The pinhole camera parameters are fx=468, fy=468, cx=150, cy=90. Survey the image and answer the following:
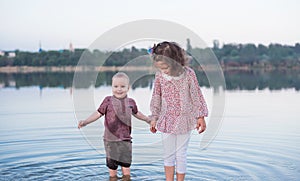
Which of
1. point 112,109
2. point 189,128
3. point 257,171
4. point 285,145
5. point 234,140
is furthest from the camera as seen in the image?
point 234,140

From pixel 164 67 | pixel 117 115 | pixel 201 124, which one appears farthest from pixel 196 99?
pixel 117 115

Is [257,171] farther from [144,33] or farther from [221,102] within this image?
[144,33]

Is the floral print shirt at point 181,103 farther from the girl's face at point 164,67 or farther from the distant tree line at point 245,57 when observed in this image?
the distant tree line at point 245,57

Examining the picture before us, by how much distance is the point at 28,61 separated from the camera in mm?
73625

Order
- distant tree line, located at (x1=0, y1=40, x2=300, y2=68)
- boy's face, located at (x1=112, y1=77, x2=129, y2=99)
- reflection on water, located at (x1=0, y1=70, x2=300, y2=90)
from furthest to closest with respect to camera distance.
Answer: distant tree line, located at (x1=0, y1=40, x2=300, y2=68) < reflection on water, located at (x1=0, y1=70, x2=300, y2=90) < boy's face, located at (x1=112, y1=77, x2=129, y2=99)

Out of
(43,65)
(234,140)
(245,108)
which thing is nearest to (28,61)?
(43,65)

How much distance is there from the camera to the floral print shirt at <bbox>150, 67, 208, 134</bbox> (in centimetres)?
526

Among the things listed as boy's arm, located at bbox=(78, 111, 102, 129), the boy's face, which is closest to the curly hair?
the boy's face

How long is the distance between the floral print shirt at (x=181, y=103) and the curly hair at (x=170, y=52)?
14 centimetres

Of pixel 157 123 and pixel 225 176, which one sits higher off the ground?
pixel 157 123

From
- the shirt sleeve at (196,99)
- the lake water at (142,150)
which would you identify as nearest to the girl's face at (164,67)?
the shirt sleeve at (196,99)

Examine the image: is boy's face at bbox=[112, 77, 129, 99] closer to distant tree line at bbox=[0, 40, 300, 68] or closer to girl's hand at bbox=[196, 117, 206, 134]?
girl's hand at bbox=[196, 117, 206, 134]

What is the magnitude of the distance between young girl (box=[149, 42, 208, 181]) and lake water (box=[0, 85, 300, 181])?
28.8 inches

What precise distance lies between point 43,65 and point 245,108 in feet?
205
